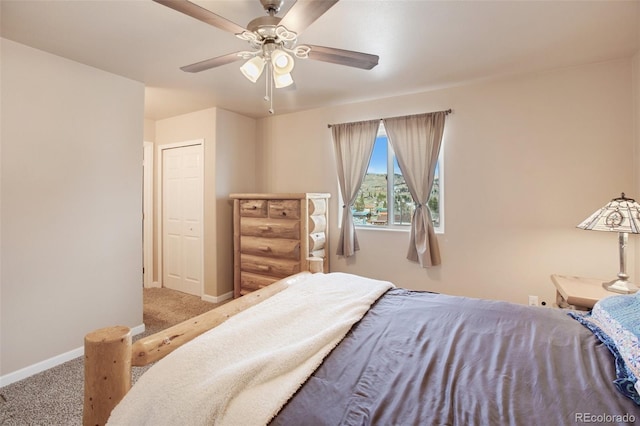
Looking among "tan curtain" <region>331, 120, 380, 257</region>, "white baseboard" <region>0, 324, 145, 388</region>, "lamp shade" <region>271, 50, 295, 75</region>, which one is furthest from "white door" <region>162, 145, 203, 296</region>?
"lamp shade" <region>271, 50, 295, 75</region>

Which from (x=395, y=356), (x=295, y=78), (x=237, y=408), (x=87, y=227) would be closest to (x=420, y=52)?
(x=295, y=78)

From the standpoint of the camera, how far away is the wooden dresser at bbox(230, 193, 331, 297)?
320 cm

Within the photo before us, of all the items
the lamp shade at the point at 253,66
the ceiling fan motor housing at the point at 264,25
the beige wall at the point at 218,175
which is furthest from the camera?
the beige wall at the point at 218,175

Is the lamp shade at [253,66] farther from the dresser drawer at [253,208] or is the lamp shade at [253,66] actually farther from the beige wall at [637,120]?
the beige wall at [637,120]

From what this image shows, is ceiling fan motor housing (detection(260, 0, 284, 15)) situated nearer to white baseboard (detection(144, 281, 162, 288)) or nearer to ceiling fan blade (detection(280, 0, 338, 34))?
ceiling fan blade (detection(280, 0, 338, 34))

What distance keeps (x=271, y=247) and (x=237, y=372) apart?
2462 mm

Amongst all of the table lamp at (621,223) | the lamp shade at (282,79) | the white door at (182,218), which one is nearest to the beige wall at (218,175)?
the white door at (182,218)

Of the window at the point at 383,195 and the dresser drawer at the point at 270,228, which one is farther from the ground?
the window at the point at 383,195

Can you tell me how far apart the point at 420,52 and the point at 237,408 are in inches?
99.7

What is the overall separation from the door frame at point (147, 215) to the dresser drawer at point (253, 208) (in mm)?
1643

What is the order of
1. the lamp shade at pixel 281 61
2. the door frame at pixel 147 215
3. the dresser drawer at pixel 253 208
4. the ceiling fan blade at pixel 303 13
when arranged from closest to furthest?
the ceiling fan blade at pixel 303 13
the lamp shade at pixel 281 61
the dresser drawer at pixel 253 208
the door frame at pixel 147 215

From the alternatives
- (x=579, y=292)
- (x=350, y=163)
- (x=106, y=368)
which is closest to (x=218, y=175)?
(x=350, y=163)

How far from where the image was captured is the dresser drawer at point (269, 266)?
321 centimetres

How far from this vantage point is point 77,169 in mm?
2496
